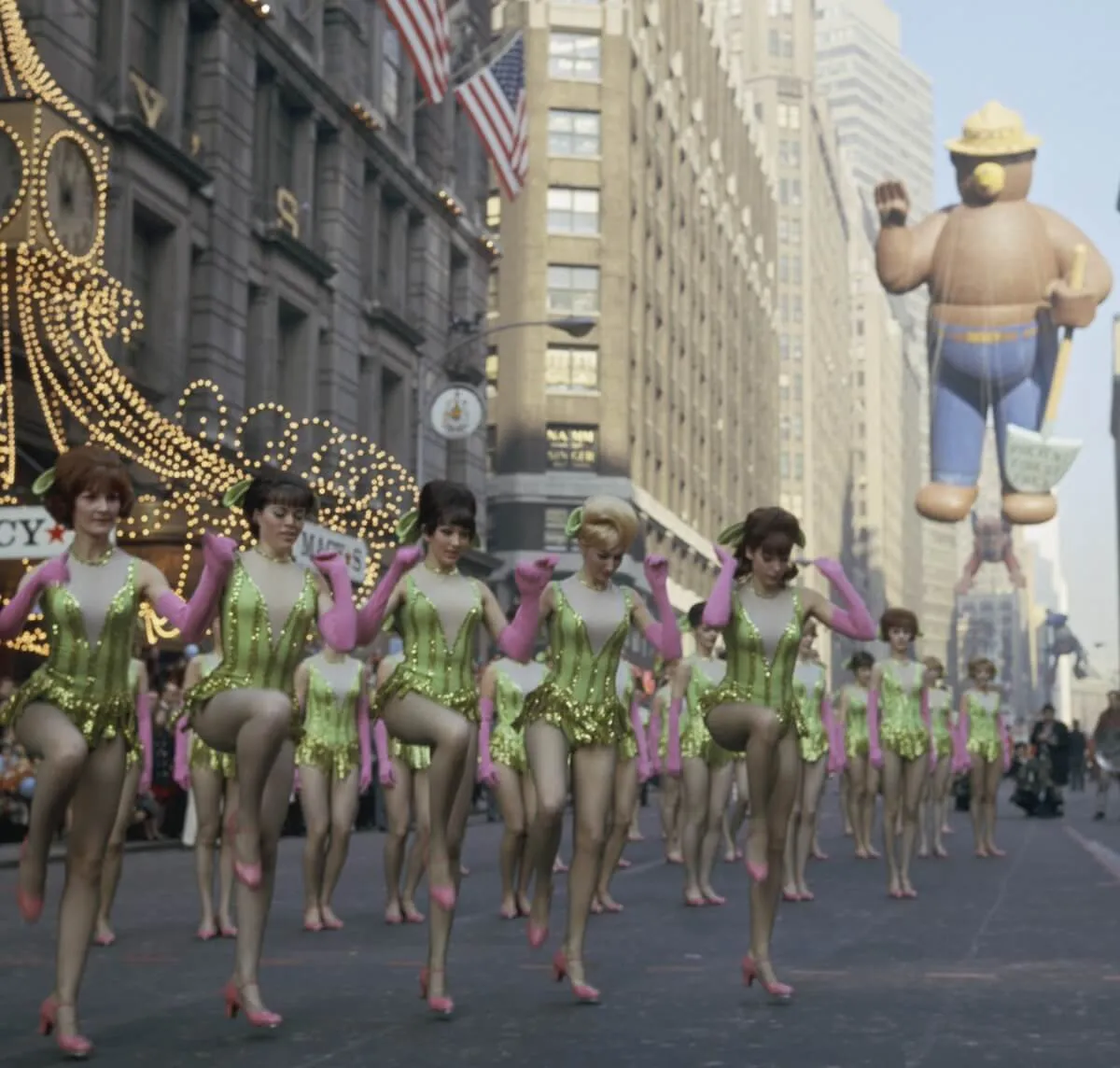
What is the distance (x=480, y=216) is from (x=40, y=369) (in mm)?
25665

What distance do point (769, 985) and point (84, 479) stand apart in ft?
10.7

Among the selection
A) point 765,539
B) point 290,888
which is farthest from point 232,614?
point 290,888

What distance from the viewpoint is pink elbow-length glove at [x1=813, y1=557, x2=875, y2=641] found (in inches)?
318

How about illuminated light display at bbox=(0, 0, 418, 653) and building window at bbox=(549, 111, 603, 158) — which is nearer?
illuminated light display at bbox=(0, 0, 418, 653)

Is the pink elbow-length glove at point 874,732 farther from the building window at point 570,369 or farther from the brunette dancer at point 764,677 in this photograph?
the building window at point 570,369

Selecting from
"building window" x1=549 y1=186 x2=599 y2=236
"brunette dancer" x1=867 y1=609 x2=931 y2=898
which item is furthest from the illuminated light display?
"building window" x1=549 y1=186 x2=599 y2=236

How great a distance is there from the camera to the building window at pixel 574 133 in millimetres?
69938

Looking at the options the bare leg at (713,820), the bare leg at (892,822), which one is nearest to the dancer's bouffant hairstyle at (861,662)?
the bare leg at (892,822)

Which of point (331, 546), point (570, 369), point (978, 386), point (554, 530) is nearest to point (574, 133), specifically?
point (570, 369)

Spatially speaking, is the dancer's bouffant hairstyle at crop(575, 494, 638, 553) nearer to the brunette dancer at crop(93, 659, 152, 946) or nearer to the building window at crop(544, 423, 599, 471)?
the brunette dancer at crop(93, 659, 152, 946)

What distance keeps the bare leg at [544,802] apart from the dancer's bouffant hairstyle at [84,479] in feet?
6.43

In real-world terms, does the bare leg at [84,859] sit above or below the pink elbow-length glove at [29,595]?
below

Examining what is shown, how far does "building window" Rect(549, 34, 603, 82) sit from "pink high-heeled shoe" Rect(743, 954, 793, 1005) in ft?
212

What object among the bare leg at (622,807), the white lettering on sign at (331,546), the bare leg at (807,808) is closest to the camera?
the bare leg at (622,807)
